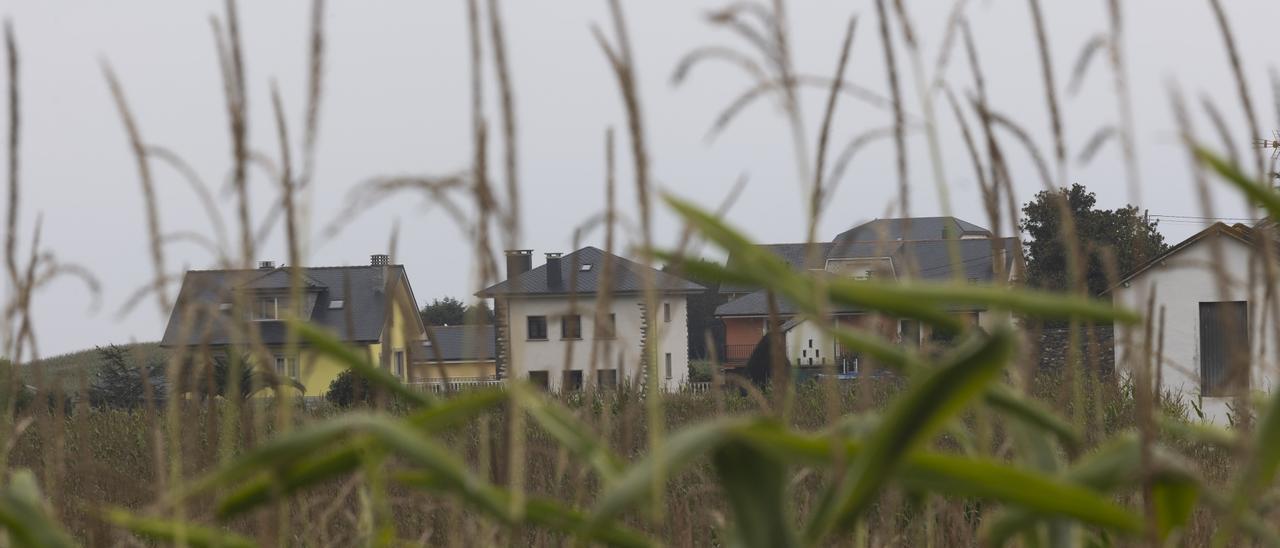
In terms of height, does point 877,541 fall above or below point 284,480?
below

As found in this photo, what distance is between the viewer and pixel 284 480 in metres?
0.50

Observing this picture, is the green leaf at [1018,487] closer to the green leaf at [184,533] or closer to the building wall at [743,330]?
the green leaf at [184,533]

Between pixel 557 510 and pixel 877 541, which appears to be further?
pixel 877 541

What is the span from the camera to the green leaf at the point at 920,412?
1.30 feet

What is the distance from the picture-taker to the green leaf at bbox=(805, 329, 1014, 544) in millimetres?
395

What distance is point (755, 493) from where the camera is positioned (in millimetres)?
460

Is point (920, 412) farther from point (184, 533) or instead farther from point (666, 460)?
point (184, 533)

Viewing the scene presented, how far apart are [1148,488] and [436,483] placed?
1.12 ft

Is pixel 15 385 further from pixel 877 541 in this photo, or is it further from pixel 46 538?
pixel 877 541

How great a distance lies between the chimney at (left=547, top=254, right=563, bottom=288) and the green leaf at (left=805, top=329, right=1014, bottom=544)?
2080 inches

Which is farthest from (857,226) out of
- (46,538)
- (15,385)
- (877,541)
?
(15,385)

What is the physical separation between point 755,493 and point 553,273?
53.8 m

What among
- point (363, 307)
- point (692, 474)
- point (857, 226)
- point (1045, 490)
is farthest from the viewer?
point (363, 307)

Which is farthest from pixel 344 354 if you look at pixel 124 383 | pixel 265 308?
pixel 124 383
